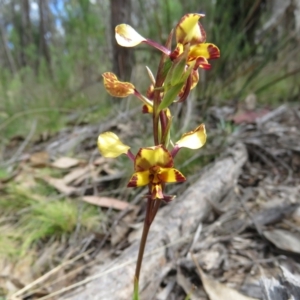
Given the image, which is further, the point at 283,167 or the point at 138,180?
the point at 283,167

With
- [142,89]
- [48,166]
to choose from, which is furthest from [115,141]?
[142,89]

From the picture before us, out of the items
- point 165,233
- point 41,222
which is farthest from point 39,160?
point 165,233

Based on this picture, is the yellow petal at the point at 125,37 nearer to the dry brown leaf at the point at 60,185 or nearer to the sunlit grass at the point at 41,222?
the sunlit grass at the point at 41,222

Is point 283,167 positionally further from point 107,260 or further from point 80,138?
point 80,138

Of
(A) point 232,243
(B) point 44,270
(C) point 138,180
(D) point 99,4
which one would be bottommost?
(B) point 44,270

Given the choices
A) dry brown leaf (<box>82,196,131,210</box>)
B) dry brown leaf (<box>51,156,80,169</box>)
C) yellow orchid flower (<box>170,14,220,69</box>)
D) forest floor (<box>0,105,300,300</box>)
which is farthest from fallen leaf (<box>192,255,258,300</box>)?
dry brown leaf (<box>51,156,80,169</box>)

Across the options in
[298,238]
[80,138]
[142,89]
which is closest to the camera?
[298,238]

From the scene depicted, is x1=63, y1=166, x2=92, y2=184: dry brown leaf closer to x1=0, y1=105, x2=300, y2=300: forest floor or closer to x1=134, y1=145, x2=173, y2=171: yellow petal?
x1=0, y1=105, x2=300, y2=300: forest floor

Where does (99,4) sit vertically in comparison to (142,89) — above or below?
above
